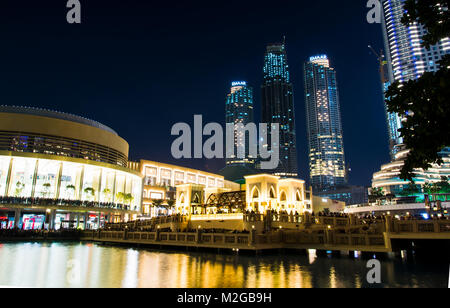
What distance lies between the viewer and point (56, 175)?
6159 centimetres

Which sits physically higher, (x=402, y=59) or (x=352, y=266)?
(x=402, y=59)

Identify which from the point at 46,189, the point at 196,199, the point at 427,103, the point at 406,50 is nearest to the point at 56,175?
the point at 46,189

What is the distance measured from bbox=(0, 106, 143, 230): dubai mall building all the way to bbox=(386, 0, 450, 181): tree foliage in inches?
2257

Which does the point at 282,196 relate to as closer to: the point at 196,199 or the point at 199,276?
the point at 196,199

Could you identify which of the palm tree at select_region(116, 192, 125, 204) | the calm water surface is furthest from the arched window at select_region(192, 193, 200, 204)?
the calm water surface

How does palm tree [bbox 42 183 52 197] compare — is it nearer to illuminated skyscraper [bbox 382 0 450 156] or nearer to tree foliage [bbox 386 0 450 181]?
tree foliage [bbox 386 0 450 181]

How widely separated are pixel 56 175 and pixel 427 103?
6574 centimetres

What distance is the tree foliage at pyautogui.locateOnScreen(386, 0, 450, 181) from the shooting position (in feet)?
30.0

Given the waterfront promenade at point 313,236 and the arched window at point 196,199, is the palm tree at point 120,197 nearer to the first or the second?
the arched window at point 196,199

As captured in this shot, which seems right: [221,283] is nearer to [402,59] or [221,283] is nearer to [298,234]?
[298,234]

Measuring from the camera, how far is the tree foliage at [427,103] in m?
9.16
